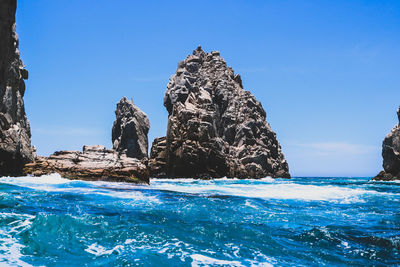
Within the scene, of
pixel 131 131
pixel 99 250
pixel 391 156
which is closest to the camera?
pixel 99 250

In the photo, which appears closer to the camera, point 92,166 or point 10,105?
point 92,166

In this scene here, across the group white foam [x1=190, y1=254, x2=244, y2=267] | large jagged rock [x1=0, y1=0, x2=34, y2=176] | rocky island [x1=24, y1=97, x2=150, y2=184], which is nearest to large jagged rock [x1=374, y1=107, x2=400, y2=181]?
rocky island [x1=24, y1=97, x2=150, y2=184]

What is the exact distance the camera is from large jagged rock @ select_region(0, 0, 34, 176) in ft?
71.9

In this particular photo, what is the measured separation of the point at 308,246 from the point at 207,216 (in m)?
3.64

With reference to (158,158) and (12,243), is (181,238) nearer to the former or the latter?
(12,243)

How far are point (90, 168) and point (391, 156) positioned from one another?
51.9 m

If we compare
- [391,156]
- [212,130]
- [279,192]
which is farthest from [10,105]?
[391,156]

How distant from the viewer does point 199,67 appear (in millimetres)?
86312

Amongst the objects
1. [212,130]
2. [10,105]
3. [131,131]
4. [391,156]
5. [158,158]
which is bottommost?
[158,158]

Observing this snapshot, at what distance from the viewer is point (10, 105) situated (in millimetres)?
23594

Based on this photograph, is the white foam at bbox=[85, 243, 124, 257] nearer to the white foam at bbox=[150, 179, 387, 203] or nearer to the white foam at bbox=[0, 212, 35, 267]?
the white foam at bbox=[0, 212, 35, 267]

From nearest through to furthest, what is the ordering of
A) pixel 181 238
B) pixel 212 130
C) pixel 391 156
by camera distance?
pixel 181 238
pixel 212 130
pixel 391 156

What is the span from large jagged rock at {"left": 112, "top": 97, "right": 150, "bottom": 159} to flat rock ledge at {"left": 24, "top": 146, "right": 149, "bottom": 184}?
47.1 m

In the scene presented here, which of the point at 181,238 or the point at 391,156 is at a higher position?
the point at 391,156
